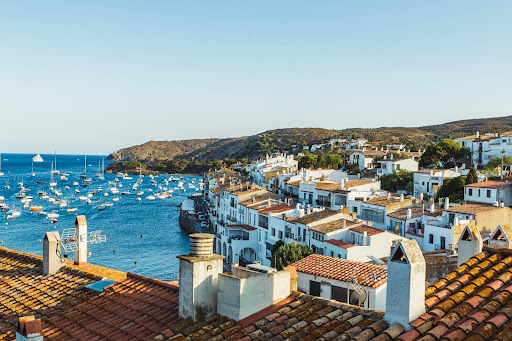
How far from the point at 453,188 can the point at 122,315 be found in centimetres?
4613

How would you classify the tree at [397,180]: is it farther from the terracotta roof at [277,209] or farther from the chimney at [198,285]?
the chimney at [198,285]

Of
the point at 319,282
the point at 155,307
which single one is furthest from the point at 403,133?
the point at 155,307

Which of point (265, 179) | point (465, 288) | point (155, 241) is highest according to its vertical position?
point (465, 288)

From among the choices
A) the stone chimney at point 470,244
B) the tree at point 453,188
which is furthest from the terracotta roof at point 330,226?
the stone chimney at point 470,244

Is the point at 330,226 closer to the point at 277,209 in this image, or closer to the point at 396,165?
the point at 277,209

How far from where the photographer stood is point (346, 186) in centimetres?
4884

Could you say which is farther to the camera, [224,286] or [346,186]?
[346,186]

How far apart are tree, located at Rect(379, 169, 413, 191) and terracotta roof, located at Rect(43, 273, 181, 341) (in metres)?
52.0

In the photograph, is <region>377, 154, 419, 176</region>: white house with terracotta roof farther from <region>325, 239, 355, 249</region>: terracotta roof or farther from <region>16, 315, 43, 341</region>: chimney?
<region>16, 315, 43, 341</region>: chimney

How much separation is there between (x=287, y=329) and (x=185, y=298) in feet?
5.50

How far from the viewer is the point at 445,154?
6681 cm

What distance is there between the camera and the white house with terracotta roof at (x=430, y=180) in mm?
51406

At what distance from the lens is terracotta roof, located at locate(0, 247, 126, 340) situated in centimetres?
941

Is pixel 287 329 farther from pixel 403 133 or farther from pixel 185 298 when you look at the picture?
pixel 403 133
